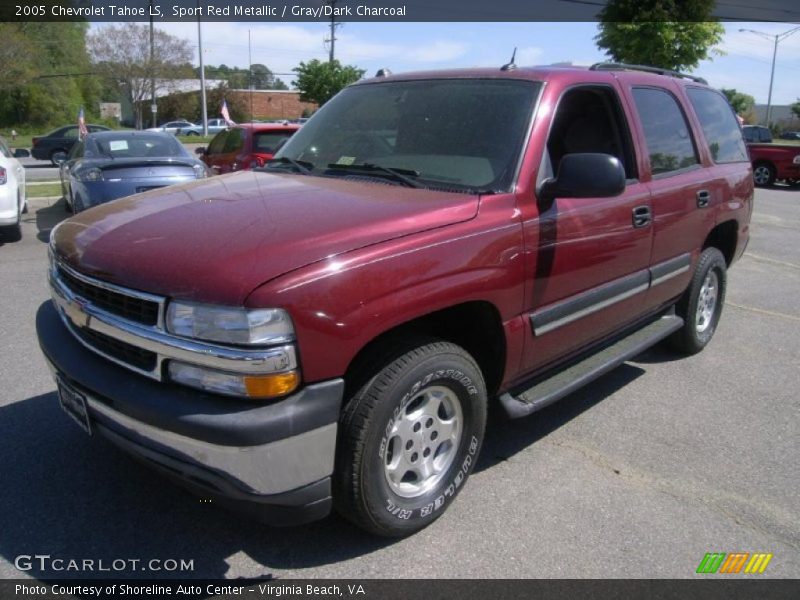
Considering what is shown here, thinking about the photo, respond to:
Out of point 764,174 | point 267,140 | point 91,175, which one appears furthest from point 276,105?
point 91,175

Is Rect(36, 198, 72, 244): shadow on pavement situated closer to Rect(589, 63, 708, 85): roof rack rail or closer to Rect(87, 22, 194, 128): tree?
Rect(589, 63, 708, 85): roof rack rail

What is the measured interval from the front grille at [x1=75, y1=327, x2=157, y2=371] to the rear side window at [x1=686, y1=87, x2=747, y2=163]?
409 centimetres

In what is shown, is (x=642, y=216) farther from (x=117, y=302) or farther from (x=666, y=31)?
(x=666, y=31)

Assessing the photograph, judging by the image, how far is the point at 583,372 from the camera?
365 cm

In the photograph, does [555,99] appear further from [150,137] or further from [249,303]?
[150,137]

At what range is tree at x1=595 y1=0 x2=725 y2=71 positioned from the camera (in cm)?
1614

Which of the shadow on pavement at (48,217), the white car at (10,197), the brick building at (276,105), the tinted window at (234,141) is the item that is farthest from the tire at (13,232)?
the brick building at (276,105)

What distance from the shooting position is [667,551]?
283 cm

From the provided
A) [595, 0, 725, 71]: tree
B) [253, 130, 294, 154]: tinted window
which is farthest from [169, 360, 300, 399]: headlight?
[595, 0, 725, 71]: tree

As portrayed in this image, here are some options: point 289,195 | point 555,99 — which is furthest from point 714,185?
point 289,195

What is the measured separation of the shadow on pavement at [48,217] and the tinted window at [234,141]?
277 cm

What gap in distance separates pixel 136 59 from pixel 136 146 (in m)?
43.9

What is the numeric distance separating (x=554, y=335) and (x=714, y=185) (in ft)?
7.18

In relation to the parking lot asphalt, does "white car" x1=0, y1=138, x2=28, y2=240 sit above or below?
above
